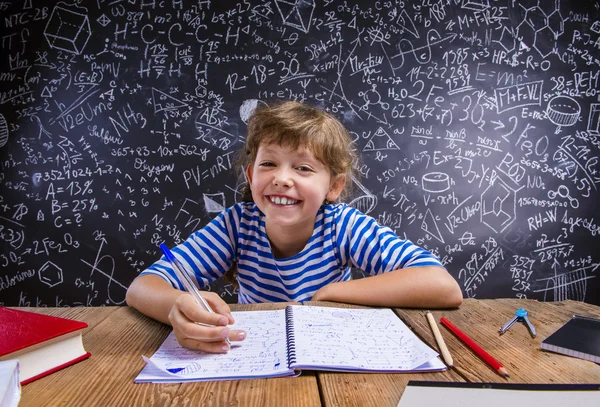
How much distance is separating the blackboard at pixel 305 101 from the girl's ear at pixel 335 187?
1578 millimetres

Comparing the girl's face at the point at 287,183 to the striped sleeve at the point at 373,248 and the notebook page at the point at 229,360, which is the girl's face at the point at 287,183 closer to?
the striped sleeve at the point at 373,248

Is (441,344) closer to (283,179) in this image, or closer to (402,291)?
(402,291)

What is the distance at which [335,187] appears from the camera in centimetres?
138

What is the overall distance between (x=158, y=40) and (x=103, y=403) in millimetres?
2851

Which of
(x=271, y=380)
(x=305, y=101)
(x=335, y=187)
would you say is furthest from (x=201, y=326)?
(x=305, y=101)

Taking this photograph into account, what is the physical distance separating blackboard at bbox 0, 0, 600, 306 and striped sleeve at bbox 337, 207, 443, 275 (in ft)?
5.51

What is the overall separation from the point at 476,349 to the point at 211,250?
0.83 meters

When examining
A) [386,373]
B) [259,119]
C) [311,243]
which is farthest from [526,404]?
[259,119]

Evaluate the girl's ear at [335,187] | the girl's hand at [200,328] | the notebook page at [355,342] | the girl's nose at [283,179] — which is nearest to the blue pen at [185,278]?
the girl's hand at [200,328]

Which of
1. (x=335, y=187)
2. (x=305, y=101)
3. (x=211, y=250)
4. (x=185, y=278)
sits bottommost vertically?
(x=211, y=250)

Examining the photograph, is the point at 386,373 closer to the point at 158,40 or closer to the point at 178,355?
the point at 178,355

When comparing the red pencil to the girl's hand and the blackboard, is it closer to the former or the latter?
the girl's hand

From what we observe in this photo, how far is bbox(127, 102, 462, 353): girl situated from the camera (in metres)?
0.96

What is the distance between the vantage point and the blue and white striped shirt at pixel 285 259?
1.25m
